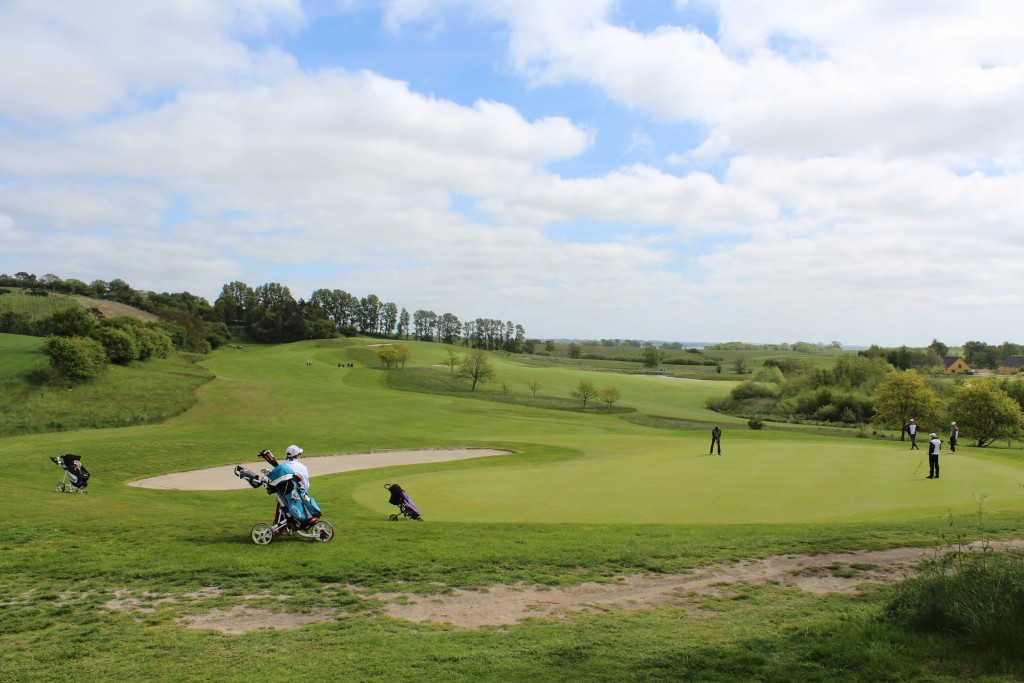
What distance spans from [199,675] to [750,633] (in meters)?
7.00

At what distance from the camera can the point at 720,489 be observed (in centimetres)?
2141

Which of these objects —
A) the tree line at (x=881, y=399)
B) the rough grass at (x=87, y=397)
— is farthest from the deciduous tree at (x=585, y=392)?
the rough grass at (x=87, y=397)

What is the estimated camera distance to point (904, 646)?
6891mm

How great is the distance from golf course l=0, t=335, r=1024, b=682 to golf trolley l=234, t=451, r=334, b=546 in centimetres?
32

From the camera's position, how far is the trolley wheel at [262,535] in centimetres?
1351

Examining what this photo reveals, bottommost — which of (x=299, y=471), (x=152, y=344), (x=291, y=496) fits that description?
(x=291, y=496)

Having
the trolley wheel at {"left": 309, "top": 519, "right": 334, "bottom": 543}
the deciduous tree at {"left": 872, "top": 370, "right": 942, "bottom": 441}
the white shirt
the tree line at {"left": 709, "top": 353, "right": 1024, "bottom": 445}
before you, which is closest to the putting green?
the trolley wheel at {"left": 309, "top": 519, "right": 334, "bottom": 543}

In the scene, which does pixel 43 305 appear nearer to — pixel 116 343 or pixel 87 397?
pixel 116 343

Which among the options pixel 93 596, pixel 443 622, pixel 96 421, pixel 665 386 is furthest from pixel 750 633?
pixel 665 386

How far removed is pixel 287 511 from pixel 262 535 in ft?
2.36

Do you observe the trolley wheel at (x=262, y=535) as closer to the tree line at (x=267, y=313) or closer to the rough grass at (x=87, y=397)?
the rough grass at (x=87, y=397)

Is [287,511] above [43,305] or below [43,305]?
below

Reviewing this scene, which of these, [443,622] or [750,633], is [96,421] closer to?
[443,622]

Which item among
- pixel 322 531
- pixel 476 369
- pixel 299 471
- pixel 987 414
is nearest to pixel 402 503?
pixel 322 531
